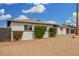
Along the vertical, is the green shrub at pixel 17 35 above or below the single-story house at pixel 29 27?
below

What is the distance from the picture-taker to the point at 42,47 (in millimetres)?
6844

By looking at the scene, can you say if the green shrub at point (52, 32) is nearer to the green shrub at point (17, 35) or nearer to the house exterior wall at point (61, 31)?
the house exterior wall at point (61, 31)

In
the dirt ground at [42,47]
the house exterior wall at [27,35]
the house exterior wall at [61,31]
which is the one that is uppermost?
the house exterior wall at [61,31]

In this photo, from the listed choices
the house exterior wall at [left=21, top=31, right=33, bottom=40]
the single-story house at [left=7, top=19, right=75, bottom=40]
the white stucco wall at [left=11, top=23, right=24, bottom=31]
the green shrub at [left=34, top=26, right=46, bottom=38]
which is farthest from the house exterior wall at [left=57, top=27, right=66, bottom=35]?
the white stucco wall at [left=11, top=23, right=24, bottom=31]

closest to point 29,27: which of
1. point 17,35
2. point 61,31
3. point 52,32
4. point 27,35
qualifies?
point 27,35

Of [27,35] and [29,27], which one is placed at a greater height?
[29,27]

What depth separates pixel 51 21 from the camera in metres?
6.85

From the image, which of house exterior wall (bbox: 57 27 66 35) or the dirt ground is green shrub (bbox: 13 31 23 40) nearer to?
the dirt ground

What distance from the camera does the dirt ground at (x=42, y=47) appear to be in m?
6.79

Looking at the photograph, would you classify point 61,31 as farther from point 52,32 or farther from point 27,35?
point 27,35

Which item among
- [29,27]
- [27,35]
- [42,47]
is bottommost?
[42,47]

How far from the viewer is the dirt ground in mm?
6785

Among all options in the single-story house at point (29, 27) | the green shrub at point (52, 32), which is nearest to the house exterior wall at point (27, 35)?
the single-story house at point (29, 27)

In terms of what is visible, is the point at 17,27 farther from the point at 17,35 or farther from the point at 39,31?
the point at 39,31
